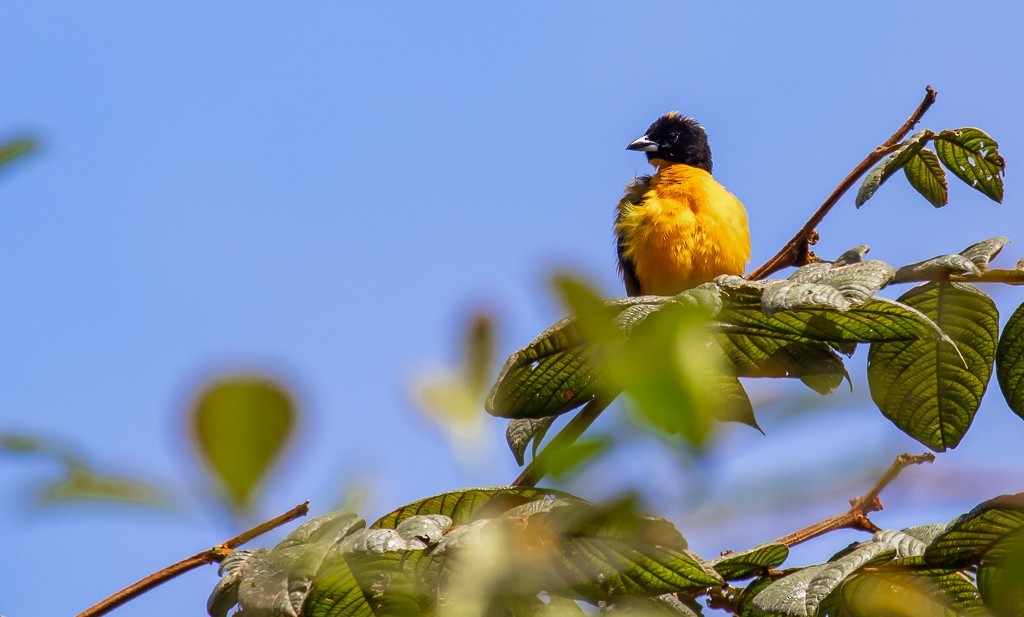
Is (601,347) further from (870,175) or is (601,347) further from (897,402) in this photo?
(870,175)

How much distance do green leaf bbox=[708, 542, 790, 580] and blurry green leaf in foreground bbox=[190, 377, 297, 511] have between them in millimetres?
1260

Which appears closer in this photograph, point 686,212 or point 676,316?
point 676,316

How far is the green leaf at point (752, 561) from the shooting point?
5.22ft

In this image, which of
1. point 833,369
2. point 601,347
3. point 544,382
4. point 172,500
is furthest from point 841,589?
point 172,500

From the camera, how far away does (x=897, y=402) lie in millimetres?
1767

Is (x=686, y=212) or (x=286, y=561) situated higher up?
(x=686, y=212)

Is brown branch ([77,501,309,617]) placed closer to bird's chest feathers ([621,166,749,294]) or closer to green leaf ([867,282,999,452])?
green leaf ([867,282,999,452])

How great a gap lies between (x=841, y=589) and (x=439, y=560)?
68 cm

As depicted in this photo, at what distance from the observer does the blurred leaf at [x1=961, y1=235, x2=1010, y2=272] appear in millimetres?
1646

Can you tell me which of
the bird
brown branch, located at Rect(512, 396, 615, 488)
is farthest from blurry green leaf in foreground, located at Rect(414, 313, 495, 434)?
the bird

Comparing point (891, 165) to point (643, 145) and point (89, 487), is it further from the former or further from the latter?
point (643, 145)

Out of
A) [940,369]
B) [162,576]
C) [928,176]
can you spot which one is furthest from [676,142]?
[162,576]

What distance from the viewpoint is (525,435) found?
1693mm

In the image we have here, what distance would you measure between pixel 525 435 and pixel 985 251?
2.68 feet
